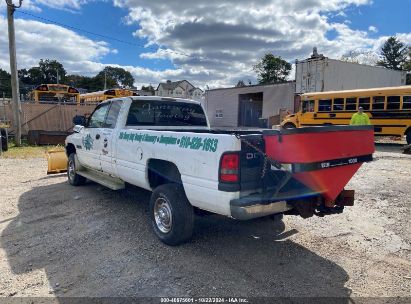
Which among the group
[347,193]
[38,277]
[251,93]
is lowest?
[38,277]

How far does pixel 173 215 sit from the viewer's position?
4.23 meters

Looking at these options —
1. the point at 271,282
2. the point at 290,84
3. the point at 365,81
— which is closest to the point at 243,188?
the point at 271,282

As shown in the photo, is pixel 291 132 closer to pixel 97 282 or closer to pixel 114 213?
pixel 97 282

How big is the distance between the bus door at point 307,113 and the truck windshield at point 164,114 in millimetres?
13636

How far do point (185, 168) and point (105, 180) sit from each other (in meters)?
→ 2.75

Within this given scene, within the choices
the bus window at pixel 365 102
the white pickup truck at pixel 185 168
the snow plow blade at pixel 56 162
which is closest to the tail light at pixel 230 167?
the white pickup truck at pixel 185 168

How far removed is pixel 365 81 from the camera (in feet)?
87.1

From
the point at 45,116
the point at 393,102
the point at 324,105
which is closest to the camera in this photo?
the point at 393,102

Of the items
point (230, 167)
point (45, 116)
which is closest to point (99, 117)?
point (230, 167)

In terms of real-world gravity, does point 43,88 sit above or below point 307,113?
above

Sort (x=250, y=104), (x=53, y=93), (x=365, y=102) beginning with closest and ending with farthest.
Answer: (x=365, y=102), (x=53, y=93), (x=250, y=104)

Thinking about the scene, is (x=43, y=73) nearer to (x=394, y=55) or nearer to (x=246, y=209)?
(x=394, y=55)

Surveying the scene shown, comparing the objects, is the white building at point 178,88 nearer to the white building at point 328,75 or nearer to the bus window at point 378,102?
the white building at point 328,75

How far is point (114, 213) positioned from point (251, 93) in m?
26.6
